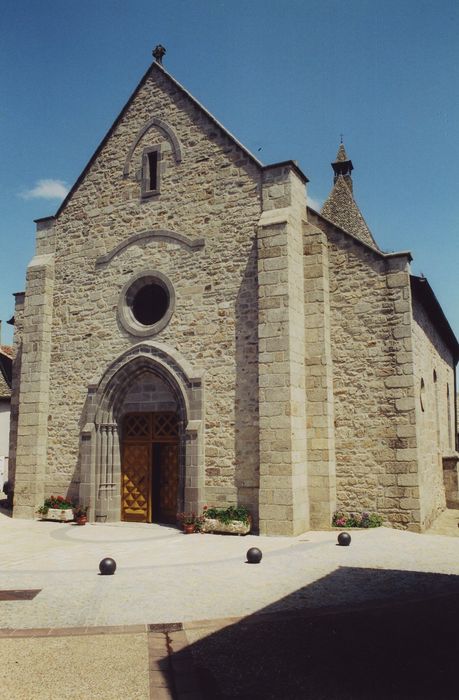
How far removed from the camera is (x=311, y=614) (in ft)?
22.0

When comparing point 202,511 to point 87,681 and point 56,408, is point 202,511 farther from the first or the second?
point 87,681

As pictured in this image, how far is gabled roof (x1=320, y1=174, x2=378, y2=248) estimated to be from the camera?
2022 centimetres

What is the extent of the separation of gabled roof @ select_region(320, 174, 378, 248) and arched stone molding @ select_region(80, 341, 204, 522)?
9.13 m

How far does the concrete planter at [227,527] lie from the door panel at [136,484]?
2.44m

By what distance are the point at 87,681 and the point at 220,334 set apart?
9.59 meters

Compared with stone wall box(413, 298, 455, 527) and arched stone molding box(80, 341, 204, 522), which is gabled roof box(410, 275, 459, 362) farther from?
arched stone molding box(80, 341, 204, 522)

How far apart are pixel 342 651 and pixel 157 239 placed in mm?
11709

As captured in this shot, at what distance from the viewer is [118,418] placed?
602 inches

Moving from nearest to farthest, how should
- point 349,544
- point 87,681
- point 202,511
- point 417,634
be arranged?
point 87,681 < point 417,634 < point 349,544 < point 202,511

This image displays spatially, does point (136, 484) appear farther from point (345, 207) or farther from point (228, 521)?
point (345, 207)

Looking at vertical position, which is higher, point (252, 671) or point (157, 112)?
point (157, 112)

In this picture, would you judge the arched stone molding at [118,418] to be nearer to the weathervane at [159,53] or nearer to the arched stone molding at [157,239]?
the arched stone molding at [157,239]

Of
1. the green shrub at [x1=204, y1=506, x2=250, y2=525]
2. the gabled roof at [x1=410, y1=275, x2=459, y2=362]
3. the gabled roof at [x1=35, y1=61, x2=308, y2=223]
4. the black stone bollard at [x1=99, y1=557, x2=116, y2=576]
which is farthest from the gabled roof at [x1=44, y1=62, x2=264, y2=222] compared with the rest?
the black stone bollard at [x1=99, y1=557, x2=116, y2=576]

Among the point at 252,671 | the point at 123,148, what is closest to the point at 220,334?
the point at 123,148
